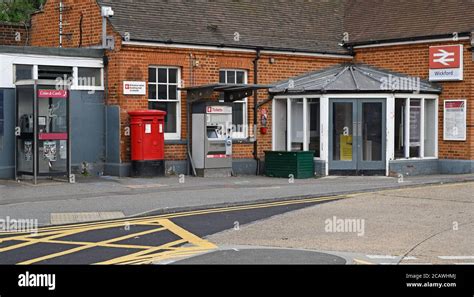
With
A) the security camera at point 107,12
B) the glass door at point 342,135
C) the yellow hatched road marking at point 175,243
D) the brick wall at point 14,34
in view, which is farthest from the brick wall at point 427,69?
the yellow hatched road marking at point 175,243

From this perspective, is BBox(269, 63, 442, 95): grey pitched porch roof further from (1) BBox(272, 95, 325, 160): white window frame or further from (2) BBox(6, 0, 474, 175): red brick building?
(1) BBox(272, 95, 325, 160): white window frame

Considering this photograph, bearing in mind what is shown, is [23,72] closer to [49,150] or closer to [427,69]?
[49,150]

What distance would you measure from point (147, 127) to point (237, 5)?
684cm

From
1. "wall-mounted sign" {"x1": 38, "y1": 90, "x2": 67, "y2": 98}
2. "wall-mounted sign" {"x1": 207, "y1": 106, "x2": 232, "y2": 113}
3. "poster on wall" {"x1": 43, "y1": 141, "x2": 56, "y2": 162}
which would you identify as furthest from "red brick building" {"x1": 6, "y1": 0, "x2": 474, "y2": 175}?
"wall-mounted sign" {"x1": 38, "y1": 90, "x2": 67, "y2": 98}

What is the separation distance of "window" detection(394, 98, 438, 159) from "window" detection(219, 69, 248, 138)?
474cm

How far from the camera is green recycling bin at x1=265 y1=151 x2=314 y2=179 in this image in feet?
76.0

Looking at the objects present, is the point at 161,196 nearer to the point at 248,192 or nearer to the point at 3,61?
the point at 248,192

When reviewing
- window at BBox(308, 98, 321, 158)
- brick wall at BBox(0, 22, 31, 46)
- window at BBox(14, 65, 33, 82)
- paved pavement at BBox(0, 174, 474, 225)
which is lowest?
paved pavement at BBox(0, 174, 474, 225)

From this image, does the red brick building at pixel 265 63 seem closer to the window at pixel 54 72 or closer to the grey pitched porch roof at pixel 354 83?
the grey pitched porch roof at pixel 354 83

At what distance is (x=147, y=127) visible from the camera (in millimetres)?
21406

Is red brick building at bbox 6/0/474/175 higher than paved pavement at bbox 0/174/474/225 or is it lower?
higher

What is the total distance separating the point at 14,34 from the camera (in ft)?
85.7

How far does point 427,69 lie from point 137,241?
15811 mm

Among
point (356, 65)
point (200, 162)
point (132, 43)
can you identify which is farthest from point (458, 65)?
point (132, 43)
